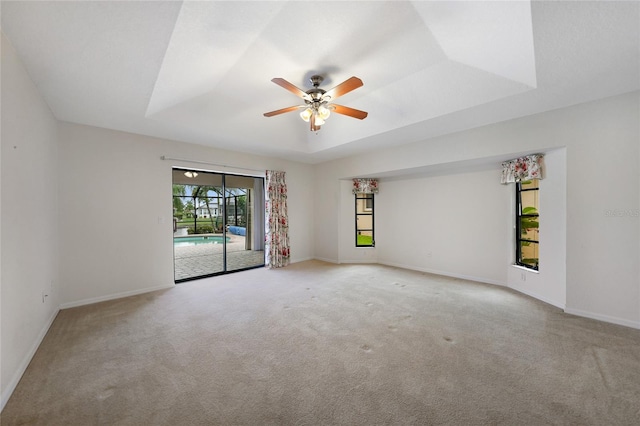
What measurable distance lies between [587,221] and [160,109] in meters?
5.53

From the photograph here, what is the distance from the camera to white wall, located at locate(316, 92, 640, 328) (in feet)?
9.17

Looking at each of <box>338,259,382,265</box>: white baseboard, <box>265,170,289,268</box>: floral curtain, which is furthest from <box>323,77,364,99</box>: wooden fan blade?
<box>338,259,382,265</box>: white baseboard

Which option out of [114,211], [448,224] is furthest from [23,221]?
[448,224]

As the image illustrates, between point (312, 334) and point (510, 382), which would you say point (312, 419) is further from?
point (510, 382)

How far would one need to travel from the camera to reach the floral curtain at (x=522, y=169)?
3.56m

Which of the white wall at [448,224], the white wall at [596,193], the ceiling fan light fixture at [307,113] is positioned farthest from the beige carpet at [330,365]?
the ceiling fan light fixture at [307,113]

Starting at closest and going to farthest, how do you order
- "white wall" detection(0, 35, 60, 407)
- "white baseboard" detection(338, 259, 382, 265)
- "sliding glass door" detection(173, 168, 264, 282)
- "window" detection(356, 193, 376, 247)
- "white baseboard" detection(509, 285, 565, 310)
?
"white wall" detection(0, 35, 60, 407) < "white baseboard" detection(509, 285, 565, 310) < "sliding glass door" detection(173, 168, 264, 282) < "white baseboard" detection(338, 259, 382, 265) < "window" detection(356, 193, 376, 247)

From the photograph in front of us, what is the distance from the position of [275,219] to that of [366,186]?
2.24 metres

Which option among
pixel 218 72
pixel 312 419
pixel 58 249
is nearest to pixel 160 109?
pixel 218 72

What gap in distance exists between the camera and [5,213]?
1.87m

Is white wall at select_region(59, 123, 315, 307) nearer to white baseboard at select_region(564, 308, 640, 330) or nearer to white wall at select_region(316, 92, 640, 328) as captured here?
white wall at select_region(316, 92, 640, 328)

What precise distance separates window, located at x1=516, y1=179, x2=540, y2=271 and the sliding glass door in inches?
197

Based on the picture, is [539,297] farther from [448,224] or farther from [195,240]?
[195,240]

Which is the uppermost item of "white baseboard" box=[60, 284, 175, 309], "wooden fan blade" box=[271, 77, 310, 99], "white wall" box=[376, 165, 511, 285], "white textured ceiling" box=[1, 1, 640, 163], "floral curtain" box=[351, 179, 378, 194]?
"white textured ceiling" box=[1, 1, 640, 163]
